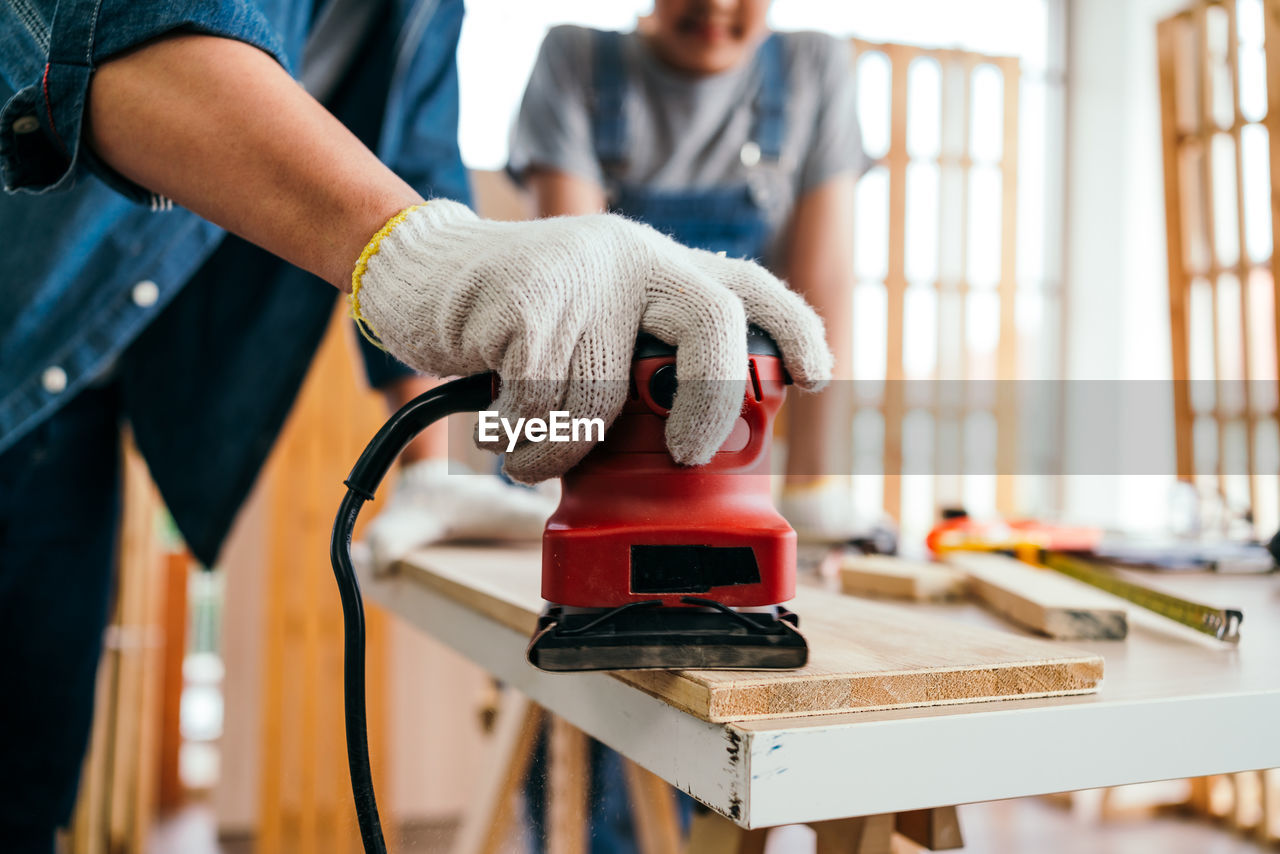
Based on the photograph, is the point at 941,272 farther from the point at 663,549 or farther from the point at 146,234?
the point at 663,549

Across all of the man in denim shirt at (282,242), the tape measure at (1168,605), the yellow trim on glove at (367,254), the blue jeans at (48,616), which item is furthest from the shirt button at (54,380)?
the tape measure at (1168,605)

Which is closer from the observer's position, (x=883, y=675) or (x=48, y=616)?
(x=883, y=675)

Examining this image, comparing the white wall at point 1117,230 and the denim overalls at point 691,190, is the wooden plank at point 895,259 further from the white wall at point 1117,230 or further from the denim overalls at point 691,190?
the denim overalls at point 691,190

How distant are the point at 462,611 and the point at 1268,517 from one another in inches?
117

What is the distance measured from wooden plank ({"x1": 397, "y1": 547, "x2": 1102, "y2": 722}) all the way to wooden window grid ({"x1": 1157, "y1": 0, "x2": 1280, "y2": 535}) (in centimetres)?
259

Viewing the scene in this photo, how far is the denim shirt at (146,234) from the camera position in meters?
0.51

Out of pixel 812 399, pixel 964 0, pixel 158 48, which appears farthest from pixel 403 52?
pixel 964 0

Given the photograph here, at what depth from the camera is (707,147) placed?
1559mm

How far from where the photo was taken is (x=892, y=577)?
0.80m

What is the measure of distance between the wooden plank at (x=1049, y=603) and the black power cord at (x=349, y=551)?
0.41 metres

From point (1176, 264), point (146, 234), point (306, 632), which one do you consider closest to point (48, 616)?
point (146, 234)

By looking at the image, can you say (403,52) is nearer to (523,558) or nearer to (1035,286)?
(523,558)

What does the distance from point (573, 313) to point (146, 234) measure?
2.04ft

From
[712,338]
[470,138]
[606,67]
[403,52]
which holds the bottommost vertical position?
[712,338]
